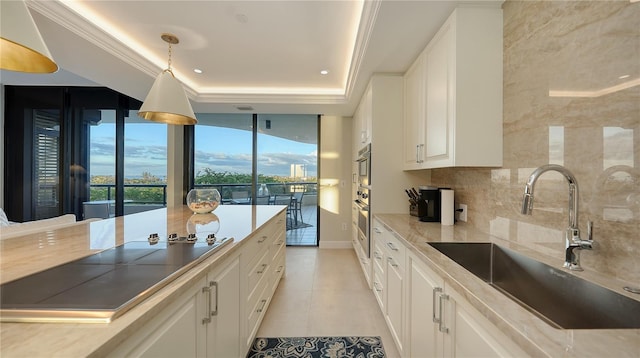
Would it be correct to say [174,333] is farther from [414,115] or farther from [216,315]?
[414,115]

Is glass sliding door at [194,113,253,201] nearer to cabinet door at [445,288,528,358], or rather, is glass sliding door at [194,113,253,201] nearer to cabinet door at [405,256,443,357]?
cabinet door at [405,256,443,357]

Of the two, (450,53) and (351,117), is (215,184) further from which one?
(450,53)

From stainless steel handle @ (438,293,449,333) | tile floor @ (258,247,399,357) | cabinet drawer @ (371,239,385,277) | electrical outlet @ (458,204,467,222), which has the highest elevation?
electrical outlet @ (458,204,467,222)

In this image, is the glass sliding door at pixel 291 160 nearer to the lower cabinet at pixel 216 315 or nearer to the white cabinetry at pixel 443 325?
the lower cabinet at pixel 216 315

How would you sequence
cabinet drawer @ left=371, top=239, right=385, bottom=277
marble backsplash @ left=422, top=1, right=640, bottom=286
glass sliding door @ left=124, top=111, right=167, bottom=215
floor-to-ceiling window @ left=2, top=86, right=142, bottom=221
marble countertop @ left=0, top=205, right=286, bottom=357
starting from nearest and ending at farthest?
1. marble countertop @ left=0, top=205, right=286, bottom=357
2. marble backsplash @ left=422, top=1, right=640, bottom=286
3. cabinet drawer @ left=371, top=239, right=385, bottom=277
4. floor-to-ceiling window @ left=2, top=86, right=142, bottom=221
5. glass sliding door @ left=124, top=111, right=167, bottom=215

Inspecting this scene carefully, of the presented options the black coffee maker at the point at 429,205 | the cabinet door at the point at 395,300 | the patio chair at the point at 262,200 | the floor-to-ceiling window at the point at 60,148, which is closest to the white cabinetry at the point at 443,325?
the cabinet door at the point at 395,300

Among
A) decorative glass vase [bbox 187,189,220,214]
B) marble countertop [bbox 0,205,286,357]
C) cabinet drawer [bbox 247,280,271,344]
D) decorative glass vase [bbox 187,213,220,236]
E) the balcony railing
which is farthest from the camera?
the balcony railing

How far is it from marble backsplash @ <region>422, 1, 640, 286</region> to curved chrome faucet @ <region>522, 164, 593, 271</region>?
2.4 inches

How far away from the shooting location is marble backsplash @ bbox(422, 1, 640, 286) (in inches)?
36.9

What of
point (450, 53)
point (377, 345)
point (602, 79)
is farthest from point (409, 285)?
point (450, 53)

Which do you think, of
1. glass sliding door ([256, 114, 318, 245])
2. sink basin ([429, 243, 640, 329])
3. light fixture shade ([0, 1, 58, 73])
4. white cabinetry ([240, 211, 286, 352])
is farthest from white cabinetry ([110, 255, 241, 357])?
glass sliding door ([256, 114, 318, 245])

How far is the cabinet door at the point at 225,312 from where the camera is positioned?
1.10 m

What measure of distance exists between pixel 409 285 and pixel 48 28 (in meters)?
3.25

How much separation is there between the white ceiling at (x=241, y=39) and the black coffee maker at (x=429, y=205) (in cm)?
122
